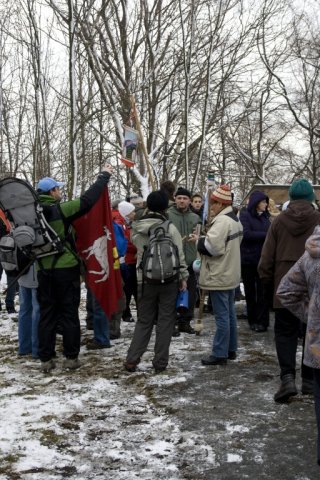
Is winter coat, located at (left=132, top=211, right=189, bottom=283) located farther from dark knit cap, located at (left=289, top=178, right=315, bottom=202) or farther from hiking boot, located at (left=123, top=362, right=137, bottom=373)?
dark knit cap, located at (left=289, top=178, right=315, bottom=202)

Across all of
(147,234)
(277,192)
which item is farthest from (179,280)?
(277,192)

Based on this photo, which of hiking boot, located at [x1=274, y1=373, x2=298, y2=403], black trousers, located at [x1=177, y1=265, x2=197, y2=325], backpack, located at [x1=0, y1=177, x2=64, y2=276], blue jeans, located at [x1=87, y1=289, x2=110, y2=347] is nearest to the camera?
hiking boot, located at [x1=274, y1=373, x2=298, y2=403]

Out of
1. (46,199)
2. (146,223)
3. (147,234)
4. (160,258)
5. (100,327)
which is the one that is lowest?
(100,327)

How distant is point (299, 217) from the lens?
15.7ft

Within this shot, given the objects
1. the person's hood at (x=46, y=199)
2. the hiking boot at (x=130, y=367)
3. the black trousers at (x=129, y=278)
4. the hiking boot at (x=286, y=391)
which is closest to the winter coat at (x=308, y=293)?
the hiking boot at (x=286, y=391)

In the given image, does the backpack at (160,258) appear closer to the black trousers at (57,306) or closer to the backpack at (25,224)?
the black trousers at (57,306)

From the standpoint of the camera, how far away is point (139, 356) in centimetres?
559

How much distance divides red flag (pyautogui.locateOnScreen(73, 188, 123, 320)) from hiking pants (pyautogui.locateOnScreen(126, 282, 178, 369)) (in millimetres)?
817

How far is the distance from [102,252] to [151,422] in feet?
A: 8.12

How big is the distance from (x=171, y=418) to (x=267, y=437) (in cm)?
80

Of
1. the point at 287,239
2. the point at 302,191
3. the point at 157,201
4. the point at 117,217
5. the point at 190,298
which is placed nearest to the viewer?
the point at 302,191

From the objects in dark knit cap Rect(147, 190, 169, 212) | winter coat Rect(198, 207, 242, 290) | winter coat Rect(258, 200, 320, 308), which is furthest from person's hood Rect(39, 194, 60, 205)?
winter coat Rect(258, 200, 320, 308)

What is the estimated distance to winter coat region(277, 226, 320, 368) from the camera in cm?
324

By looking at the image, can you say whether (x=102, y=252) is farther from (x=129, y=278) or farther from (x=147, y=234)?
(x=129, y=278)
